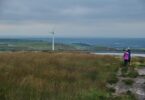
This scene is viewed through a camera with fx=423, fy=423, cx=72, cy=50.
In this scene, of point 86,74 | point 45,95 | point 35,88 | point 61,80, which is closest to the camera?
point 45,95

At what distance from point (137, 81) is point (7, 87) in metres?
7.49

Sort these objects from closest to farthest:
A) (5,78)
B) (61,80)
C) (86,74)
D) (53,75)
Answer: (5,78) < (61,80) < (53,75) < (86,74)

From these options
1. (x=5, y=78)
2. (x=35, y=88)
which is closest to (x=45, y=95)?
(x=35, y=88)

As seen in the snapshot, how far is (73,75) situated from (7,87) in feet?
17.7

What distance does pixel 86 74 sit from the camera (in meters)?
19.9

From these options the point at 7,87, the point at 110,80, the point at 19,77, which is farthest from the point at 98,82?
the point at 7,87

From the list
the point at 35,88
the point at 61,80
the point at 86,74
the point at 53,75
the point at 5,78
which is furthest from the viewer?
the point at 86,74

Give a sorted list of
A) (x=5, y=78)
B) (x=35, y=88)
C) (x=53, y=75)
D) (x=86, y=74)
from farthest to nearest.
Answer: (x=86, y=74)
(x=53, y=75)
(x=5, y=78)
(x=35, y=88)

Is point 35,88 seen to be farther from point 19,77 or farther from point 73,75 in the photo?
point 73,75

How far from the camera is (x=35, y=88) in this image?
1415cm

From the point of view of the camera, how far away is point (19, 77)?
1648 cm

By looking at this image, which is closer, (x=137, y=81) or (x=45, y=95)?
(x=45, y=95)

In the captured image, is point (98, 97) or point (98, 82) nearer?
point (98, 97)

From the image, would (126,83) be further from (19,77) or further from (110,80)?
(19,77)
